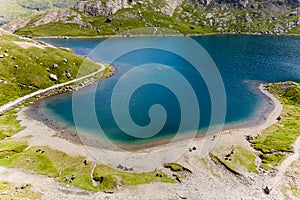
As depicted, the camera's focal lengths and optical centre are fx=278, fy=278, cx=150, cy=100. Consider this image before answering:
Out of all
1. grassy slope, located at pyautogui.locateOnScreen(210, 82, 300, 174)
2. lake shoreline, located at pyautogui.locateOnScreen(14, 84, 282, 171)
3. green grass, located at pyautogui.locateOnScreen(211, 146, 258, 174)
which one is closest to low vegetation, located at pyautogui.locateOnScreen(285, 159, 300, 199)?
grassy slope, located at pyautogui.locateOnScreen(210, 82, 300, 174)

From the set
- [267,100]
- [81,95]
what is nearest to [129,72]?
[81,95]

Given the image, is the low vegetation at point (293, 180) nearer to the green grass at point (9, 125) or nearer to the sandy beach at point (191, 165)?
the sandy beach at point (191, 165)

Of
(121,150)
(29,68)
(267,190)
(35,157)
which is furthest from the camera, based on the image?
(29,68)

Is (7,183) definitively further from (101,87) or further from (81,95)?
(101,87)

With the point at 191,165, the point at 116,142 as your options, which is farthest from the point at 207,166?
the point at 116,142

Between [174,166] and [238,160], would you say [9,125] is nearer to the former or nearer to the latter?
[174,166]

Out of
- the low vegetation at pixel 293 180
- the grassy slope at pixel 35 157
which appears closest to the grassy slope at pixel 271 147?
the low vegetation at pixel 293 180
